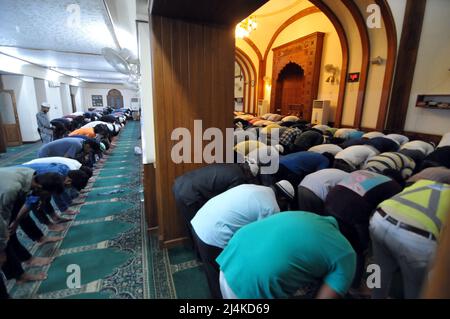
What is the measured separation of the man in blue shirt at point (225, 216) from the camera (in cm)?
146

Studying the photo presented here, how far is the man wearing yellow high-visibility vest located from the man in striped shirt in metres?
1.10

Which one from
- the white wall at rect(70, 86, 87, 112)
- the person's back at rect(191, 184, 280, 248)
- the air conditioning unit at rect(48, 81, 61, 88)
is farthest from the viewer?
the white wall at rect(70, 86, 87, 112)

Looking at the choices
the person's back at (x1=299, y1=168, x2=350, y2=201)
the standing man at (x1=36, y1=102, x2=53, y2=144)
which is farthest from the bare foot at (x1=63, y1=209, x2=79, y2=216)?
the standing man at (x1=36, y1=102, x2=53, y2=144)

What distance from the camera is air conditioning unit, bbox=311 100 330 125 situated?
6809mm

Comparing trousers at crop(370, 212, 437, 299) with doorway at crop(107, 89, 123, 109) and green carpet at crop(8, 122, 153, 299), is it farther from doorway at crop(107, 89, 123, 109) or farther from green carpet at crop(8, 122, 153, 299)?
doorway at crop(107, 89, 123, 109)

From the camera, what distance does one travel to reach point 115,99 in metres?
20.8

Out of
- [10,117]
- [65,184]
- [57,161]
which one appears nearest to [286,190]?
[65,184]

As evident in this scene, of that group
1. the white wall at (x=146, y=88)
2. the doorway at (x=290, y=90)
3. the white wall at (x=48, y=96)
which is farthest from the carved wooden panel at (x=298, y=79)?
the white wall at (x=48, y=96)

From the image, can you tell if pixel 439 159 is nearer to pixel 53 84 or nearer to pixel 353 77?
pixel 353 77

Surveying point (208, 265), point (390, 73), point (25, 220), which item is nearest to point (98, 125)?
point (25, 220)

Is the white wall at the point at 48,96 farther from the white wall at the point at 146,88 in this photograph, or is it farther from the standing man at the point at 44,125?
the white wall at the point at 146,88

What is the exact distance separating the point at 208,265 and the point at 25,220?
212 centimetres

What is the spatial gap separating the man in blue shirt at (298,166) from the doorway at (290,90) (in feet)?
18.8

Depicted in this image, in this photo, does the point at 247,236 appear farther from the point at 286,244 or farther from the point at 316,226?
the point at 316,226
